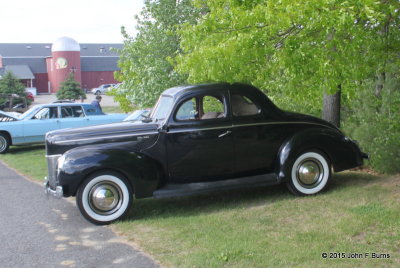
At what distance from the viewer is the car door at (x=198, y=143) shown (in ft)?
21.6

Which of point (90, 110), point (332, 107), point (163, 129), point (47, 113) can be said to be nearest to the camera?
point (163, 129)

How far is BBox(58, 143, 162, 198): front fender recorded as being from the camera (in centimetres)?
612

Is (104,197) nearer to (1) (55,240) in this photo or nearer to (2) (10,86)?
(1) (55,240)

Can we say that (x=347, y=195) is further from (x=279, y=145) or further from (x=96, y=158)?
(x=96, y=158)

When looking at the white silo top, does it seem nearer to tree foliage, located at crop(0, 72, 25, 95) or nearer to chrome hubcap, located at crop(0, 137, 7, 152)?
tree foliage, located at crop(0, 72, 25, 95)

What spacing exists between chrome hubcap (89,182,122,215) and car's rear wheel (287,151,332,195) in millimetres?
2635

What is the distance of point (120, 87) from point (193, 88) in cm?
806

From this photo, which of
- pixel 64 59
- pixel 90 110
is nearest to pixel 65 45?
pixel 64 59

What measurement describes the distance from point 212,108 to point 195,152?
36.9 inches

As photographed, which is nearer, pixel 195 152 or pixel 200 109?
pixel 195 152

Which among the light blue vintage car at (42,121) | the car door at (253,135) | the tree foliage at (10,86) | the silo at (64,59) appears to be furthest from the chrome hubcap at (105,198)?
the silo at (64,59)

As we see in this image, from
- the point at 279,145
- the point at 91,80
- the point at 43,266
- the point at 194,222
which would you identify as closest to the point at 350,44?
the point at 279,145

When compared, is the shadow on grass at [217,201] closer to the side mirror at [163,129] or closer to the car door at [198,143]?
the car door at [198,143]

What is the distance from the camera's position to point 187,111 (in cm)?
684
